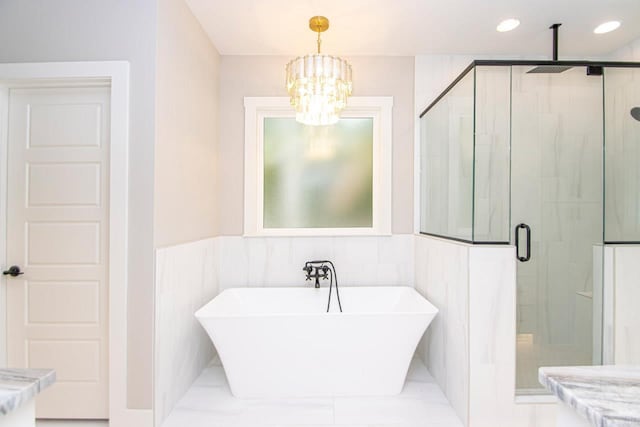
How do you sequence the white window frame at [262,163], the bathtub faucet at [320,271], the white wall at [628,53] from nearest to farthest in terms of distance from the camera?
1. the white wall at [628,53]
2. the bathtub faucet at [320,271]
3. the white window frame at [262,163]

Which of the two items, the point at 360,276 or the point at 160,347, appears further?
the point at 360,276

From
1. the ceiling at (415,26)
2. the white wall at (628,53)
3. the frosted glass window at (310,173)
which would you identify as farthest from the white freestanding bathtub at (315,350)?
the white wall at (628,53)

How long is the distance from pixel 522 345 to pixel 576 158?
1.22 meters

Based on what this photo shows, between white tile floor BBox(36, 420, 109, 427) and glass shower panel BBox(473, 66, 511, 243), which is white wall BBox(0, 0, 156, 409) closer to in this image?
white tile floor BBox(36, 420, 109, 427)

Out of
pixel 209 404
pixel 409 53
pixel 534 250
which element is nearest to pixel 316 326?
pixel 209 404

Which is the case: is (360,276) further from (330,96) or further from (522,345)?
(330,96)

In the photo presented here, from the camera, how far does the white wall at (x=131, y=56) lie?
209 centimetres

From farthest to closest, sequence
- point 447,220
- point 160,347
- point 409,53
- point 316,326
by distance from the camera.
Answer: point 409,53
point 447,220
point 316,326
point 160,347

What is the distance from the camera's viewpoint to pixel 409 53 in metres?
3.25

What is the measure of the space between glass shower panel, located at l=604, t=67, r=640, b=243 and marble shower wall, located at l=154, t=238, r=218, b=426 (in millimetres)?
2753

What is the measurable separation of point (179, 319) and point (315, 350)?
947 millimetres

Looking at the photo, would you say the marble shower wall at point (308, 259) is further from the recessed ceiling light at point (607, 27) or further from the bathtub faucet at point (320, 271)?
the recessed ceiling light at point (607, 27)

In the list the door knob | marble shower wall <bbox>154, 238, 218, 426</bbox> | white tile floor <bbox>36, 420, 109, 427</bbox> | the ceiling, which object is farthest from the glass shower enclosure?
the door knob

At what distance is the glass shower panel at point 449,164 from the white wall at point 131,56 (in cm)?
196
